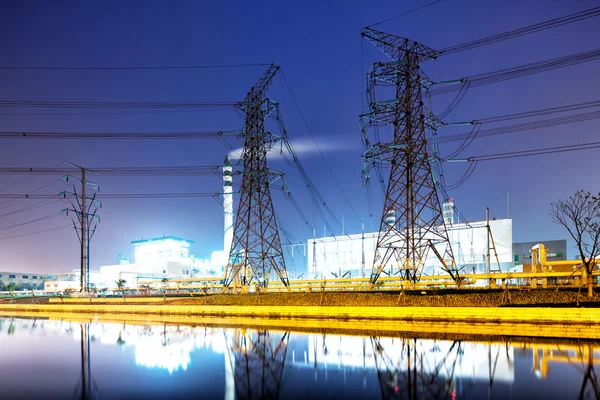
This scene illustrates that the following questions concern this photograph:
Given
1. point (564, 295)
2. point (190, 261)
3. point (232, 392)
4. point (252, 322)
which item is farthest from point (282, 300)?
point (190, 261)

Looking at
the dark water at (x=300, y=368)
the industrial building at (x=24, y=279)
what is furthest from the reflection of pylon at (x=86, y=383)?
the industrial building at (x=24, y=279)

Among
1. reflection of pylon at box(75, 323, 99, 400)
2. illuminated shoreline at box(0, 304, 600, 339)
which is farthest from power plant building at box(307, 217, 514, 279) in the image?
reflection of pylon at box(75, 323, 99, 400)

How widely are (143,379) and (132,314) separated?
2638cm

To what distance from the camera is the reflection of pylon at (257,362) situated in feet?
35.4

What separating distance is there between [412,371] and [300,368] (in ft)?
9.68

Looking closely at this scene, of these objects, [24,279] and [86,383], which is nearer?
[86,383]

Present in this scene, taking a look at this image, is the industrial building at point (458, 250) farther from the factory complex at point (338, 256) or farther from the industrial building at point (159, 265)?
the industrial building at point (159, 265)

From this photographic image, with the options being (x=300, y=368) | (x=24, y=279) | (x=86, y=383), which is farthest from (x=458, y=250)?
(x=24, y=279)

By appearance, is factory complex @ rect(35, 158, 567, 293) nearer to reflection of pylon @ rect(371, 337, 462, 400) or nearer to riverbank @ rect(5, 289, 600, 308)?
riverbank @ rect(5, 289, 600, 308)

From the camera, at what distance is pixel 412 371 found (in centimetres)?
1236

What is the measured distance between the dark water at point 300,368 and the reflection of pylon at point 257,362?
2 centimetres

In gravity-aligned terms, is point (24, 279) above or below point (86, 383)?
below

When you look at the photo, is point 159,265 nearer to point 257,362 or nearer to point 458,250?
point 458,250

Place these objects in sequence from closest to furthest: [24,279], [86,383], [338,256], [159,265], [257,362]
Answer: [86,383] → [257,362] → [338,256] → [159,265] → [24,279]
